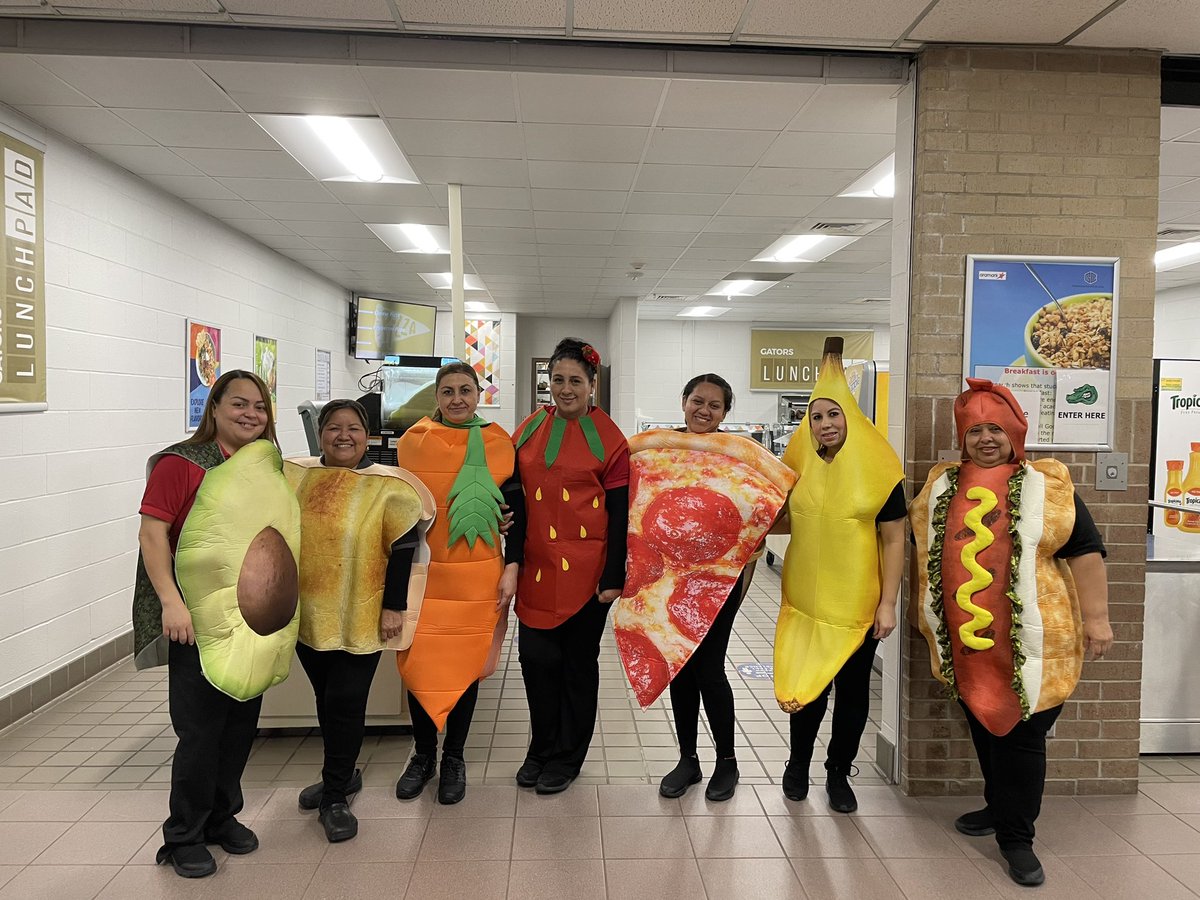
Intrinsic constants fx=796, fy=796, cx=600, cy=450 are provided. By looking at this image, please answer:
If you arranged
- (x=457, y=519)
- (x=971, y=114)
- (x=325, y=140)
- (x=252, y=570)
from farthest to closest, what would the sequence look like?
(x=325, y=140) < (x=971, y=114) < (x=457, y=519) < (x=252, y=570)

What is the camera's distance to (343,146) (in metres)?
4.02

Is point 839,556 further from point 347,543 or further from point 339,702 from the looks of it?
point 339,702

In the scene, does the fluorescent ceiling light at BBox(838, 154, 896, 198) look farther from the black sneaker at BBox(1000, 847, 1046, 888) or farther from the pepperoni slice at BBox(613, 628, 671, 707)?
the black sneaker at BBox(1000, 847, 1046, 888)

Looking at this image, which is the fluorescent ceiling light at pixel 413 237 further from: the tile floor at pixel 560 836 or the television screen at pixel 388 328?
the tile floor at pixel 560 836

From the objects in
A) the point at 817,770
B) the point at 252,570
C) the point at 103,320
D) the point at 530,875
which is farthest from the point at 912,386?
the point at 103,320

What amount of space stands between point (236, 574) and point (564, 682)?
46.8 inches

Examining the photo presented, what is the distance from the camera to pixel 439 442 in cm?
274

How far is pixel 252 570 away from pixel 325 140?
2497 millimetres

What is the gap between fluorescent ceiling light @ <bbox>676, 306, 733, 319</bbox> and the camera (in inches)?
422

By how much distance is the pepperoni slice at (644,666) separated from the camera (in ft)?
9.14

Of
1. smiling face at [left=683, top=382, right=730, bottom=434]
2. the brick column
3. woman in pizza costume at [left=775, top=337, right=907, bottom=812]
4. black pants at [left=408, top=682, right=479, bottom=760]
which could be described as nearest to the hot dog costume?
woman in pizza costume at [left=775, top=337, right=907, bottom=812]

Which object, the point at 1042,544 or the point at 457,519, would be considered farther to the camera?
the point at 457,519

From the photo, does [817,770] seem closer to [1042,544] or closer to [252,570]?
[1042,544]

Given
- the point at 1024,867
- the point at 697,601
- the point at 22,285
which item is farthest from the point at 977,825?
the point at 22,285
